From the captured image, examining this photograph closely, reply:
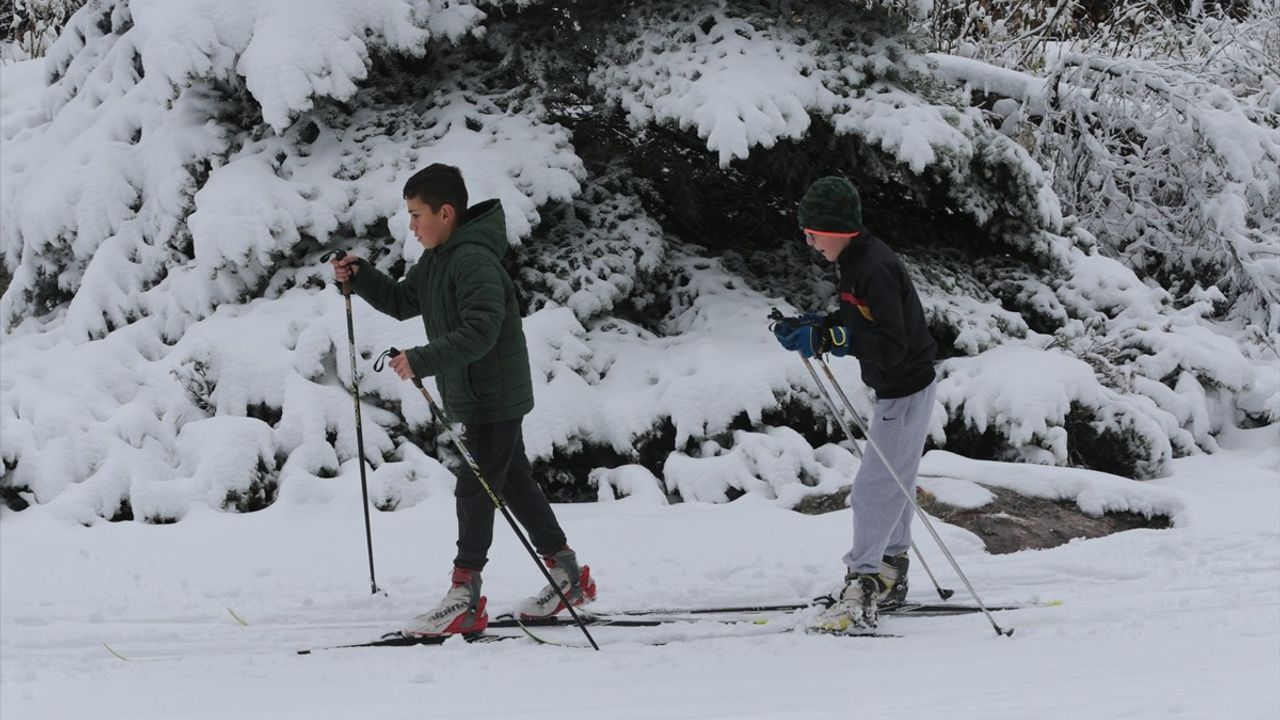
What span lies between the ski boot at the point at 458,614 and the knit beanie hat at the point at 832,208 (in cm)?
187

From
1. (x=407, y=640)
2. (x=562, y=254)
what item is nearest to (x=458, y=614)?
(x=407, y=640)

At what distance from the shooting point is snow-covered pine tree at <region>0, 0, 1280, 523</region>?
6.37 metres

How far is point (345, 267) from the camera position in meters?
4.45

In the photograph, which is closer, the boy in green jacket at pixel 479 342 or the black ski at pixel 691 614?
the boy in green jacket at pixel 479 342

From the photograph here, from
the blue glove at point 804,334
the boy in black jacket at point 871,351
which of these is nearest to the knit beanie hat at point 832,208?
the boy in black jacket at point 871,351

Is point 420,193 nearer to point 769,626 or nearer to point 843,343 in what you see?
point 843,343

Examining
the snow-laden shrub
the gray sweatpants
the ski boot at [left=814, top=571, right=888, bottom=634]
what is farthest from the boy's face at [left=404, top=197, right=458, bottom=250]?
the snow-laden shrub

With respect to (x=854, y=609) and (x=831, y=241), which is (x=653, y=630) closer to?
(x=854, y=609)

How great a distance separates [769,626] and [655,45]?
12.9 ft

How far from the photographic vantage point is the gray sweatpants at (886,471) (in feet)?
14.3

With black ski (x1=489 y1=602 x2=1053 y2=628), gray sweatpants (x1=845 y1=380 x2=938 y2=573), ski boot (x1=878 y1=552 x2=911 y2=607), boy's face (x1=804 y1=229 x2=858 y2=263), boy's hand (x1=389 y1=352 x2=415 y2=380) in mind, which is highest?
boy's face (x1=804 y1=229 x2=858 y2=263)

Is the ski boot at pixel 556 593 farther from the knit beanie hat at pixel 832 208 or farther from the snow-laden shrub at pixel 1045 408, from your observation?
the snow-laden shrub at pixel 1045 408

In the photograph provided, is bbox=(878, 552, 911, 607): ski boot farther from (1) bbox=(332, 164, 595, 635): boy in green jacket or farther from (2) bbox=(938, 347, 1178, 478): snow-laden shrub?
(2) bbox=(938, 347, 1178, 478): snow-laden shrub

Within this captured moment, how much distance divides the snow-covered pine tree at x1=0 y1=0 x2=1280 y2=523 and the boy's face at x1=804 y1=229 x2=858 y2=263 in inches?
81.5
